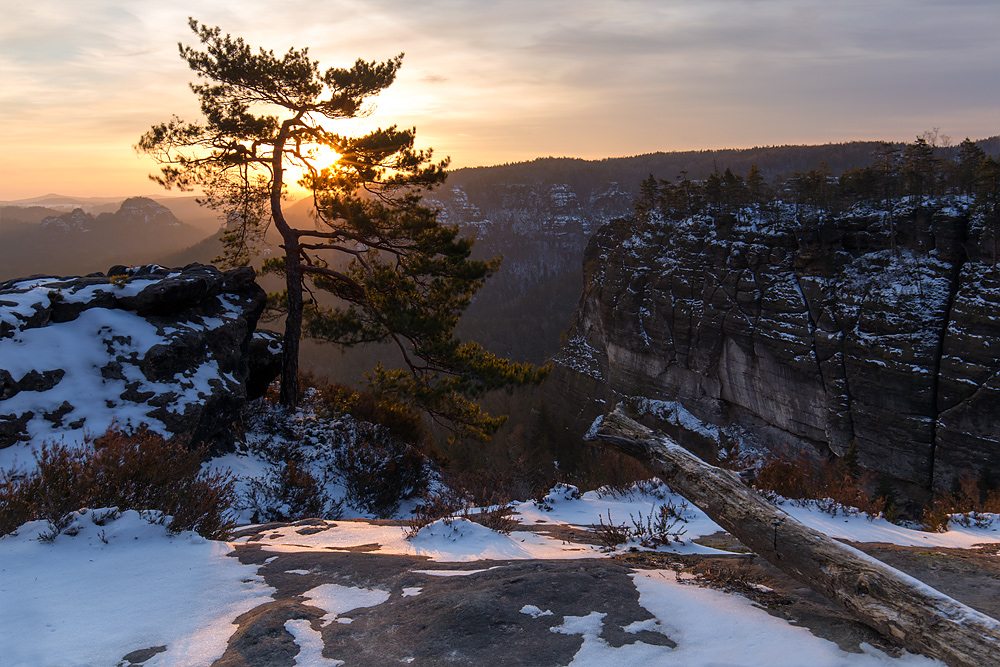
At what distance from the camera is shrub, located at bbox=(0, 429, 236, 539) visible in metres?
5.36

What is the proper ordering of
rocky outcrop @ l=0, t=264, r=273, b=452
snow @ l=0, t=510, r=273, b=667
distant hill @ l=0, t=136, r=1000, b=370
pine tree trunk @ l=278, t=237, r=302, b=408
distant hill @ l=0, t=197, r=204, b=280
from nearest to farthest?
snow @ l=0, t=510, r=273, b=667, rocky outcrop @ l=0, t=264, r=273, b=452, pine tree trunk @ l=278, t=237, r=302, b=408, distant hill @ l=0, t=136, r=1000, b=370, distant hill @ l=0, t=197, r=204, b=280

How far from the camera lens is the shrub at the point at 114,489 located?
536 cm

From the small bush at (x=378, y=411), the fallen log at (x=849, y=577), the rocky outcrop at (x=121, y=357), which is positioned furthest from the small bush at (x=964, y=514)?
the small bush at (x=378, y=411)

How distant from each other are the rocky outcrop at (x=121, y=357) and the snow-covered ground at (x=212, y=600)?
Answer: 4.93 metres

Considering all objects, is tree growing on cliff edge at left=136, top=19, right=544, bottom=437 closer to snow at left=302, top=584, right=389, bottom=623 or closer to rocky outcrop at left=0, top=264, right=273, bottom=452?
rocky outcrop at left=0, top=264, right=273, bottom=452

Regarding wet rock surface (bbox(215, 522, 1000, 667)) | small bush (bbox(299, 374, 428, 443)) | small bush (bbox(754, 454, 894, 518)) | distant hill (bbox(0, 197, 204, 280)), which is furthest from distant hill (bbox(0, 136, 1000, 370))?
wet rock surface (bbox(215, 522, 1000, 667))

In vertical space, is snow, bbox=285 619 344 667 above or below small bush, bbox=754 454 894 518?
above

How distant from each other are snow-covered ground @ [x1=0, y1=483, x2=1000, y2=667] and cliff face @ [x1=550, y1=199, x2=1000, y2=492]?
45.6 m

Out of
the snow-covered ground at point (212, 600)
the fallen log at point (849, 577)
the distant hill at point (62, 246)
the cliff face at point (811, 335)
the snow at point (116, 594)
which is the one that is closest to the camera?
the fallen log at point (849, 577)

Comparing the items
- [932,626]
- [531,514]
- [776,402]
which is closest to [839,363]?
[776,402]

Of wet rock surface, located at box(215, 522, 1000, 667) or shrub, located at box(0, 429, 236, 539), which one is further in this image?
shrub, located at box(0, 429, 236, 539)

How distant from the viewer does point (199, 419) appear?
11.5 metres

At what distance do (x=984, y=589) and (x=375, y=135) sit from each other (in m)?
15.4

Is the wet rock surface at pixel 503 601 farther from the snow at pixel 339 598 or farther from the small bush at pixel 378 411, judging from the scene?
the small bush at pixel 378 411
